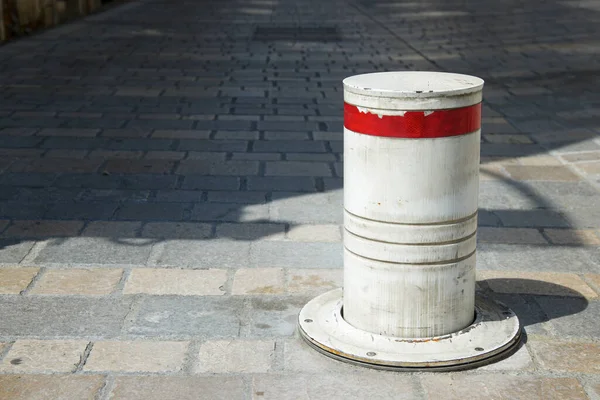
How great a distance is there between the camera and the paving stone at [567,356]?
3.84 metres

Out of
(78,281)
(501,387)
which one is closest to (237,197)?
(78,281)

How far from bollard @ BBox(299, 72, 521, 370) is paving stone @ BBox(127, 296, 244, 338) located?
0.43m

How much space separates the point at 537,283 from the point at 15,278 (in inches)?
102

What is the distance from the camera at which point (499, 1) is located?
21.2 meters

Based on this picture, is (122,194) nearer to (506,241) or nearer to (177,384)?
(506,241)

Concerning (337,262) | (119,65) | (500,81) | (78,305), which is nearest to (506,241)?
(337,262)

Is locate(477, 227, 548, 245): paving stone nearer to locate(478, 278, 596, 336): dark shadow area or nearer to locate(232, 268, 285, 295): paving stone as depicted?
locate(478, 278, 596, 336): dark shadow area

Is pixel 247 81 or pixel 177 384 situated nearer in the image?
pixel 177 384

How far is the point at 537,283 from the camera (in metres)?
4.84

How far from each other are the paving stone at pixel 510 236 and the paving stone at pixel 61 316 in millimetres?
2183

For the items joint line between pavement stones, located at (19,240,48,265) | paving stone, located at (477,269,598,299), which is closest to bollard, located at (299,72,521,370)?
paving stone, located at (477,269,598,299)

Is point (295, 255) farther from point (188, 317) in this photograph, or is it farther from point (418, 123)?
point (418, 123)

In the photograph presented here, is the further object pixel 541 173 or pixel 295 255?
pixel 541 173

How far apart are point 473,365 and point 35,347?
178 cm
